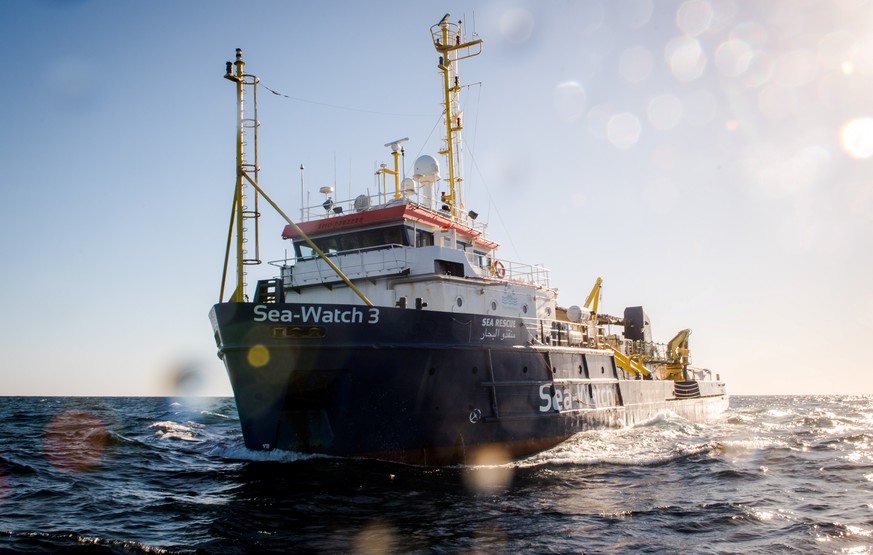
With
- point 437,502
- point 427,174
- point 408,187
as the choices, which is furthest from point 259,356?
point 427,174

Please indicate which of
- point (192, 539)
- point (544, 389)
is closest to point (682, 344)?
point (544, 389)

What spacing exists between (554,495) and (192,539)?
19.1ft

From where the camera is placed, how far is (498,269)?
17.0 m

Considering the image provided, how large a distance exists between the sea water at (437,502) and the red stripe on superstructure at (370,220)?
5.42m

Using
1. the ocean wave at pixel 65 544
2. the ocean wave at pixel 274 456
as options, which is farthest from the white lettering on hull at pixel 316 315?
the ocean wave at pixel 65 544

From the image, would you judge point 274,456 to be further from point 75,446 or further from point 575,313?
point 575,313

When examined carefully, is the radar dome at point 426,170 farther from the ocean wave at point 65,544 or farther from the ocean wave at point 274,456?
the ocean wave at point 65,544

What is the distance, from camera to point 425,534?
8141 millimetres

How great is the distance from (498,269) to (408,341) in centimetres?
529

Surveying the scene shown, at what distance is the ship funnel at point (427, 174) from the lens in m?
18.0

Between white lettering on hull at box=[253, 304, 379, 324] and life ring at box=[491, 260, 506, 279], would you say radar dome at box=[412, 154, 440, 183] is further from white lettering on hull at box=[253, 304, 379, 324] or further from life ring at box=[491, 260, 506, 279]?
white lettering on hull at box=[253, 304, 379, 324]

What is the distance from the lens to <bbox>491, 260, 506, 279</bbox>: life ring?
17.0 m

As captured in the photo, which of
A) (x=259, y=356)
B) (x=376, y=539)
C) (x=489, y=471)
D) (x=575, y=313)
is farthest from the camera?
(x=575, y=313)

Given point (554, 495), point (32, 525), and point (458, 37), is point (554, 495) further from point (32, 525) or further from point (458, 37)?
point (458, 37)
